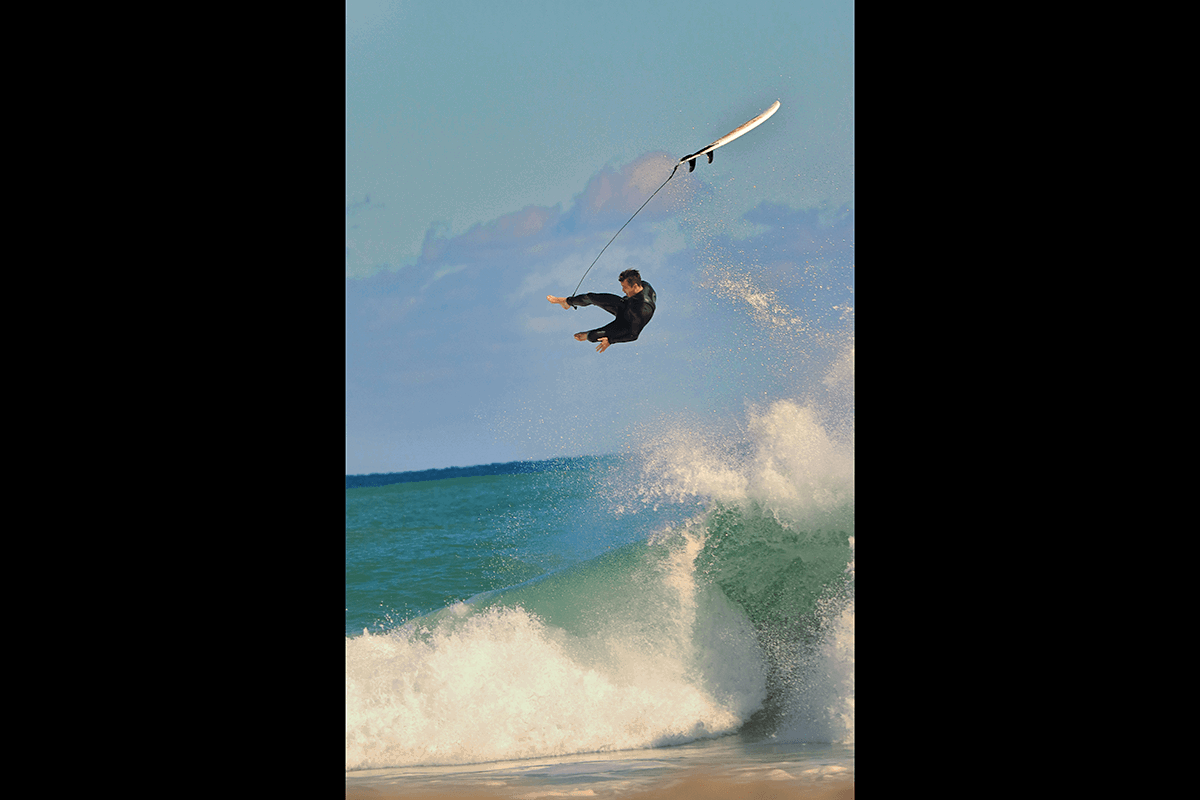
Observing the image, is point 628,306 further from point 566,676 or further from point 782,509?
point 566,676

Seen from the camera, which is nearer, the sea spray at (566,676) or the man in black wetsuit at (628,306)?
the man in black wetsuit at (628,306)

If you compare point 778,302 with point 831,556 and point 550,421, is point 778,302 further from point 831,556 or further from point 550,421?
point 550,421

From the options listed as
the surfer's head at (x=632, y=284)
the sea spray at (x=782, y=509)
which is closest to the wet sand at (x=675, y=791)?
the sea spray at (x=782, y=509)

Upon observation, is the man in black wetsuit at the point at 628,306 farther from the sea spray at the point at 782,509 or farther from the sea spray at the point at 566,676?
the sea spray at the point at 566,676

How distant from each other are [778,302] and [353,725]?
5294 mm

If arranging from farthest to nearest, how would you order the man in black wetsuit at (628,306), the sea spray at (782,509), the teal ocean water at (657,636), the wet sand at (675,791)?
the sea spray at (782,509) → the teal ocean water at (657,636) → the man in black wetsuit at (628,306) → the wet sand at (675,791)

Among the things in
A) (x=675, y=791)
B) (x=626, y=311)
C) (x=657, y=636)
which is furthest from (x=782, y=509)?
(x=626, y=311)

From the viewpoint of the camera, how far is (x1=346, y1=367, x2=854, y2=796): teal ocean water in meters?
4.83

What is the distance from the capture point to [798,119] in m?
7.13

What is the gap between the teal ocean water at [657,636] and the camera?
4.83m

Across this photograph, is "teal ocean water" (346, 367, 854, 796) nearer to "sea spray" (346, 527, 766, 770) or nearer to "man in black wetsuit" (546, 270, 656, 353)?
"sea spray" (346, 527, 766, 770)

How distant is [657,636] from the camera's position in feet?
18.0

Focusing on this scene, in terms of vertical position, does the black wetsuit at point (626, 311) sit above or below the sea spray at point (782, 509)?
above

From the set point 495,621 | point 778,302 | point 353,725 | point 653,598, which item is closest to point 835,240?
point 778,302
